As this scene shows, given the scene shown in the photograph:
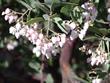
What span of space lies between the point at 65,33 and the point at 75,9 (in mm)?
103

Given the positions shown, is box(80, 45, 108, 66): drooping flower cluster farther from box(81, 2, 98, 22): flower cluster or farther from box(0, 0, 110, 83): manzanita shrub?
box(81, 2, 98, 22): flower cluster

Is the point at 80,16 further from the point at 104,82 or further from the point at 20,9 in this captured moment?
the point at 20,9

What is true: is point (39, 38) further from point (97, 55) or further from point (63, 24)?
point (97, 55)

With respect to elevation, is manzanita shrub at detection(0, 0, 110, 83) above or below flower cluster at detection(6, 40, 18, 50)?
above

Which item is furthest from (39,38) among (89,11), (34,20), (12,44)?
(12,44)

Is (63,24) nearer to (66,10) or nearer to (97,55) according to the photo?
(66,10)

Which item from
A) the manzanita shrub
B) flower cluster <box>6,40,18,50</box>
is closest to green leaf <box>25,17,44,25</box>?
the manzanita shrub

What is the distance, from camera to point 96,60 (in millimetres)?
1669

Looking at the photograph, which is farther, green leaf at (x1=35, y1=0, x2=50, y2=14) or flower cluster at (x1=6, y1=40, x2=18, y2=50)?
flower cluster at (x1=6, y1=40, x2=18, y2=50)

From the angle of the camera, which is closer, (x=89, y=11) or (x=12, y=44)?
(x=89, y=11)

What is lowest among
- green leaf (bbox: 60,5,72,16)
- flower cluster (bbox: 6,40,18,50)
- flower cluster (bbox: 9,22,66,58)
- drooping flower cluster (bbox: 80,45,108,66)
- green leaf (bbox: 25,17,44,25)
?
flower cluster (bbox: 6,40,18,50)

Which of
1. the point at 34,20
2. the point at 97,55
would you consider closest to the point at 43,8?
the point at 34,20


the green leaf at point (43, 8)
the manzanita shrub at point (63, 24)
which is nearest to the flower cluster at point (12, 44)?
the manzanita shrub at point (63, 24)

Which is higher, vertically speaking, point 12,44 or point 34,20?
point 34,20
